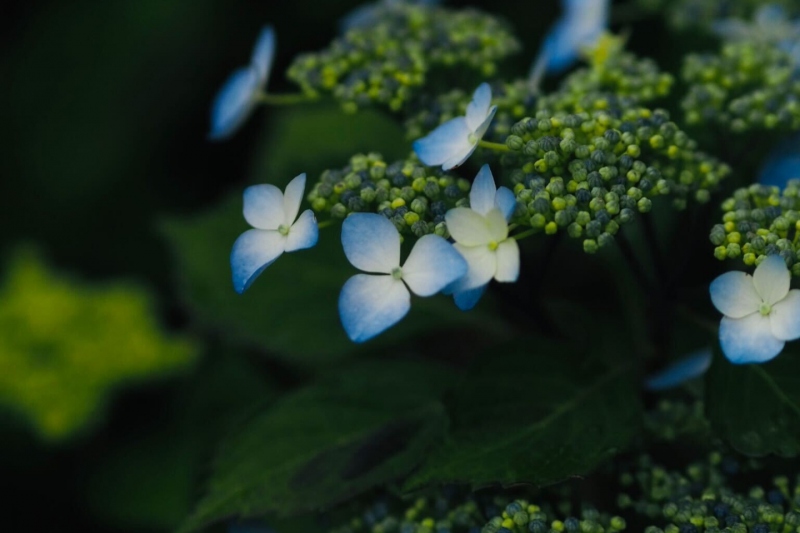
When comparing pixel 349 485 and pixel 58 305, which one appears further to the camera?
pixel 58 305

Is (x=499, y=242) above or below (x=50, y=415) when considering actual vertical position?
above

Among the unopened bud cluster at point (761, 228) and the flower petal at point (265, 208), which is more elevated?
the flower petal at point (265, 208)

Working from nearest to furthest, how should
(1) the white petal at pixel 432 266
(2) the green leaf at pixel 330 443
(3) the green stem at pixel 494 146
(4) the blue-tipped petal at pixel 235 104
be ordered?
1. (1) the white petal at pixel 432 266
2. (3) the green stem at pixel 494 146
3. (2) the green leaf at pixel 330 443
4. (4) the blue-tipped petal at pixel 235 104

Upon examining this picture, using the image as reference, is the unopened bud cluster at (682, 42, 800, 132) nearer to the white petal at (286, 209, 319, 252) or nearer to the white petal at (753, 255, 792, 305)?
the white petal at (753, 255, 792, 305)

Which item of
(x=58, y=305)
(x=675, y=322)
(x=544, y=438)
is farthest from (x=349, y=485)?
(x=58, y=305)

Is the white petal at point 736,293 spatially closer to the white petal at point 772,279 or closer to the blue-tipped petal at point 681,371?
the white petal at point 772,279

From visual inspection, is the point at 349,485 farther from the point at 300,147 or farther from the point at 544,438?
the point at 300,147

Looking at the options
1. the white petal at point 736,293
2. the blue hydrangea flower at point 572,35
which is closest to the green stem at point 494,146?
the white petal at point 736,293
